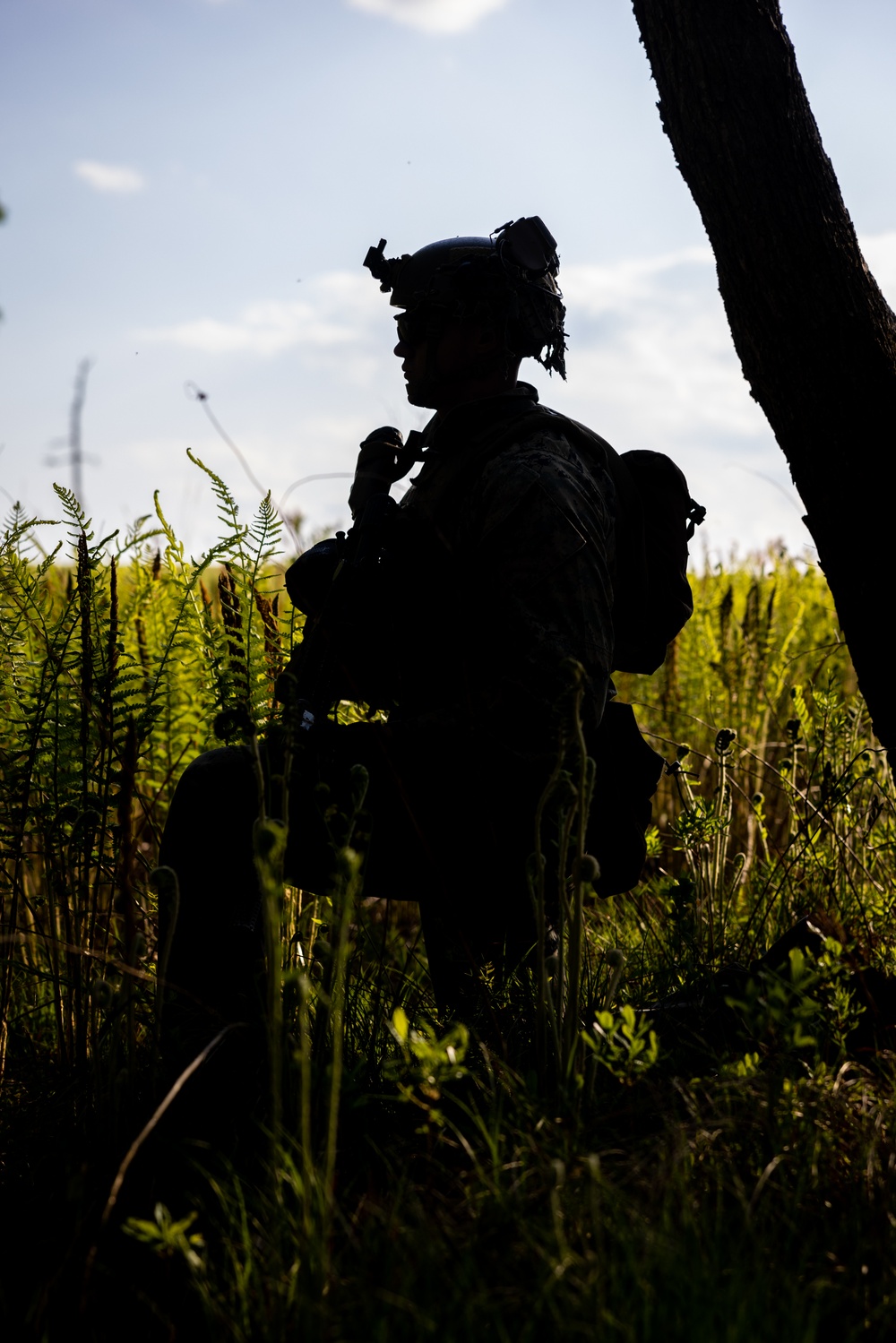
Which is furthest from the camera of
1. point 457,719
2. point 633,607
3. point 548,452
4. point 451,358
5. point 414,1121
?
point 451,358

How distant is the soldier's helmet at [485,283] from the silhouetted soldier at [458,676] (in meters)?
0.01

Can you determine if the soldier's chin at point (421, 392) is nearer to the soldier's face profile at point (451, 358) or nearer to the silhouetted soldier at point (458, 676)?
the soldier's face profile at point (451, 358)

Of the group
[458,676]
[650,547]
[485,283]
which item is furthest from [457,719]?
[485,283]

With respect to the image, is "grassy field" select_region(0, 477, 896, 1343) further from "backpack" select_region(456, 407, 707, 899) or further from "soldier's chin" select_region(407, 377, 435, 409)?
"soldier's chin" select_region(407, 377, 435, 409)

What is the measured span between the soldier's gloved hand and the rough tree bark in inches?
37.2

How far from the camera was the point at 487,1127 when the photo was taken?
7.21 feet

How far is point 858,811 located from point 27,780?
2.43m

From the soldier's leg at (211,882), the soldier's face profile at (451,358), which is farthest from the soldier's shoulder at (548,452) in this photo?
the soldier's leg at (211,882)

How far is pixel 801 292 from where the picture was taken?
2.80 metres

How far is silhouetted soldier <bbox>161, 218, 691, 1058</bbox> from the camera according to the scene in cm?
261

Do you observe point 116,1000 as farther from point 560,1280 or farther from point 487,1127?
point 560,1280

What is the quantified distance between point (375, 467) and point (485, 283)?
588 millimetres

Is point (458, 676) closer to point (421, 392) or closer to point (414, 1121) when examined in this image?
point (421, 392)

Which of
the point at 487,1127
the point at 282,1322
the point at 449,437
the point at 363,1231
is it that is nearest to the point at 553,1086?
the point at 487,1127
